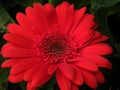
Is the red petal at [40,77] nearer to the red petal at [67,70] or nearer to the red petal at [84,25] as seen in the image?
the red petal at [67,70]

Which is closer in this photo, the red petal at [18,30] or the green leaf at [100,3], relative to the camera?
the red petal at [18,30]

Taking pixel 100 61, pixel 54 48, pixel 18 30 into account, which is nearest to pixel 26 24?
pixel 18 30

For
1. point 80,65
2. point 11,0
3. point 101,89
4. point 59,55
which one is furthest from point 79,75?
point 11,0

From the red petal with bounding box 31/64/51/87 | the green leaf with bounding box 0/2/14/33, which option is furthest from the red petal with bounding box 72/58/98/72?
the green leaf with bounding box 0/2/14/33

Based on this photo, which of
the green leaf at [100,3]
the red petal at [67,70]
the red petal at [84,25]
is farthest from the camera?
the green leaf at [100,3]

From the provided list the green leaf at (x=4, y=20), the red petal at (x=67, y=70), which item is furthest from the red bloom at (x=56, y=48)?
the green leaf at (x=4, y=20)

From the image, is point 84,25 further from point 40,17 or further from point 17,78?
point 17,78

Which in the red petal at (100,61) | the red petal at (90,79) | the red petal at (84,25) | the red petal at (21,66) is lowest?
the red petal at (90,79)
